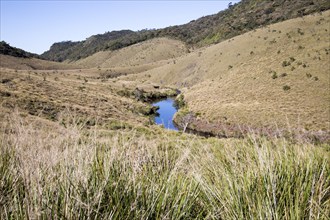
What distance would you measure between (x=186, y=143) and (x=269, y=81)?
40.3 metres

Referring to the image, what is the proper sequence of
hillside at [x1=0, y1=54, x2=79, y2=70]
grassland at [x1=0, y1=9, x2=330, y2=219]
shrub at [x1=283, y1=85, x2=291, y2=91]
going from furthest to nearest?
hillside at [x1=0, y1=54, x2=79, y2=70], shrub at [x1=283, y1=85, x2=291, y2=91], grassland at [x1=0, y1=9, x2=330, y2=219]

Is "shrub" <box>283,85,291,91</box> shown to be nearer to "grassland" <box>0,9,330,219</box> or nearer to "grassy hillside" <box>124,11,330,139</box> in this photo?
"grassy hillside" <box>124,11,330,139</box>

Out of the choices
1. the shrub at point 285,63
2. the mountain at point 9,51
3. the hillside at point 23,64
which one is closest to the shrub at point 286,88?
the shrub at point 285,63

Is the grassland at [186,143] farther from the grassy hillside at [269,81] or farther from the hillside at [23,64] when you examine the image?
the hillside at [23,64]

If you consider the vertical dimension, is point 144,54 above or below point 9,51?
below

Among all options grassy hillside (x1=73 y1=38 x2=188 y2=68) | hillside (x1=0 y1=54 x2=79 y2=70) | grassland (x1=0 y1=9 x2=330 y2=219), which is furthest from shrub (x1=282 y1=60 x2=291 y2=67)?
grassy hillside (x1=73 y1=38 x2=188 y2=68)

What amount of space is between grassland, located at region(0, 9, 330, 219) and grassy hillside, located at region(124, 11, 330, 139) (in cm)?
21

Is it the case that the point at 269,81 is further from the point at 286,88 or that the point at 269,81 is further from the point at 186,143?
the point at 186,143

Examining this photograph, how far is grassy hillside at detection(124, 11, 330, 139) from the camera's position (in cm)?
3116

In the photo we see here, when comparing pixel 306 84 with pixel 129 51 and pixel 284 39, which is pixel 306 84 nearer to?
pixel 284 39

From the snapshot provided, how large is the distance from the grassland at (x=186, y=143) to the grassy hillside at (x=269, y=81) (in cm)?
21

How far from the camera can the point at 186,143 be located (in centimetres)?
358

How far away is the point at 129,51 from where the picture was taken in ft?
468

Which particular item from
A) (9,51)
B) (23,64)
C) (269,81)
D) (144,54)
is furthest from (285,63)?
(9,51)
